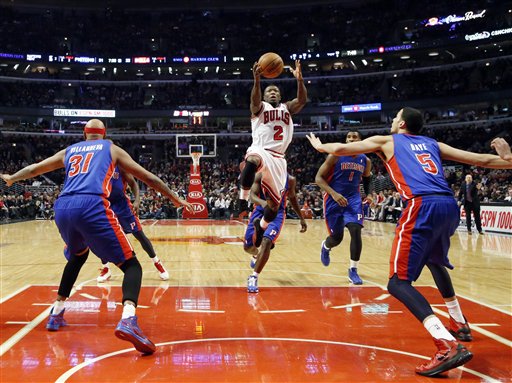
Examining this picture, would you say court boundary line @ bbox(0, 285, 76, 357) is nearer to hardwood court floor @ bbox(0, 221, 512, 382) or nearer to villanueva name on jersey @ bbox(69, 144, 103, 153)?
hardwood court floor @ bbox(0, 221, 512, 382)

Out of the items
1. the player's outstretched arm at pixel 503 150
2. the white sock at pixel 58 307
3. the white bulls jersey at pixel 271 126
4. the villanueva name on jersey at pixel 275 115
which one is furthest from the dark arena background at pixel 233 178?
the villanueva name on jersey at pixel 275 115

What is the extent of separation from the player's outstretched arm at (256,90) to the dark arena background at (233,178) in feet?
7.28

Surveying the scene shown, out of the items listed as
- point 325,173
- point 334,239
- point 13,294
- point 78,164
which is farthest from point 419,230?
point 13,294

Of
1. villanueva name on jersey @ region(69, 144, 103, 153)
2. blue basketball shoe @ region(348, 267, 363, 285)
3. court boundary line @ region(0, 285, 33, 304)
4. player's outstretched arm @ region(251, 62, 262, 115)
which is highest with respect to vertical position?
player's outstretched arm @ region(251, 62, 262, 115)

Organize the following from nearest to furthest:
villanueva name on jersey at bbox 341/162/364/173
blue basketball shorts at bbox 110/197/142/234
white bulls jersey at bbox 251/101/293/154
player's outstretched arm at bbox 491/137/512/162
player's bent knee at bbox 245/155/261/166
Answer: player's outstretched arm at bbox 491/137/512/162, player's bent knee at bbox 245/155/261/166, white bulls jersey at bbox 251/101/293/154, blue basketball shorts at bbox 110/197/142/234, villanueva name on jersey at bbox 341/162/364/173

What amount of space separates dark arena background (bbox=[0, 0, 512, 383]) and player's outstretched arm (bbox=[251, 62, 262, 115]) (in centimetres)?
222

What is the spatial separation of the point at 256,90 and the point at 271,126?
577 millimetres

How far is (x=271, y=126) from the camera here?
617cm

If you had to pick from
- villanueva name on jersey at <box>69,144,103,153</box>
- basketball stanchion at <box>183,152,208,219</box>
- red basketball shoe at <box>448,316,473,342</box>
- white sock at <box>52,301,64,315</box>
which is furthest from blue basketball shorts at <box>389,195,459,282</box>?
basketball stanchion at <box>183,152,208,219</box>

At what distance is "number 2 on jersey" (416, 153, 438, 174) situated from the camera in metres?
3.79

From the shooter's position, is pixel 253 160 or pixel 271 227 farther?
pixel 271 227

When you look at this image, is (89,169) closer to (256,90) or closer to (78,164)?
(78,164)

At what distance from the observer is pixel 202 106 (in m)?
43.8

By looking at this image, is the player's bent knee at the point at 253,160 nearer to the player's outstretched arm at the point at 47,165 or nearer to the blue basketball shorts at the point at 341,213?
the blue basketball shorts at the point at 341,213
